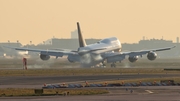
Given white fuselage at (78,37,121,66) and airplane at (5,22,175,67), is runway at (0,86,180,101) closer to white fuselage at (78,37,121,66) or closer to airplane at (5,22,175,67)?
white fuselage at (78,37,121,66)

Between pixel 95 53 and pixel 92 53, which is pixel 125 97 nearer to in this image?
pixel 92 53

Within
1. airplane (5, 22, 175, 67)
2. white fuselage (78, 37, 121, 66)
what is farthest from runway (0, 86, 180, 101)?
airplane (5, 22, 175, 67)

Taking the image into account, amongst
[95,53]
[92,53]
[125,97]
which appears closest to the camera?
[125,97]

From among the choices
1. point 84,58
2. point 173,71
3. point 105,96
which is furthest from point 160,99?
point 84,58

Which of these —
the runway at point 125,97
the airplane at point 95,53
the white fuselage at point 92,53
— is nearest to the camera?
the runway at point 125,97

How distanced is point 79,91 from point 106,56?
3020 inches

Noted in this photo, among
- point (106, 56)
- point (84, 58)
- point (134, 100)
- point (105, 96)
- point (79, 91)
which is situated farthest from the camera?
point (106, 56)

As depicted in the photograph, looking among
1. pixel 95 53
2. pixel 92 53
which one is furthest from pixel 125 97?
pixel 95 53

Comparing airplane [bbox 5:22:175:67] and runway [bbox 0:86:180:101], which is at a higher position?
airplane [bbox 5:22:175:67]

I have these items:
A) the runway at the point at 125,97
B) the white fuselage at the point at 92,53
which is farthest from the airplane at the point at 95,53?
the runway at the point at 125,97

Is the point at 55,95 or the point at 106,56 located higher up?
the point at 106,56

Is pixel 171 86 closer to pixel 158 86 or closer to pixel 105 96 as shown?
pixel 158 86

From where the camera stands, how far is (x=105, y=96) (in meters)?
53.8

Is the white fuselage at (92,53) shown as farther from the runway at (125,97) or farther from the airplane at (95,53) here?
the runway at (125,97)
